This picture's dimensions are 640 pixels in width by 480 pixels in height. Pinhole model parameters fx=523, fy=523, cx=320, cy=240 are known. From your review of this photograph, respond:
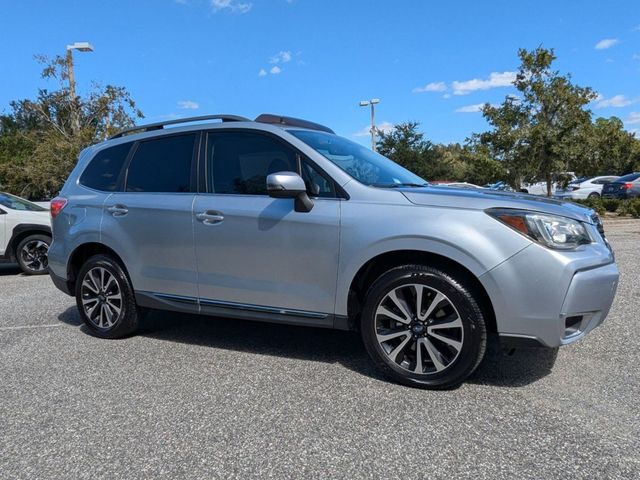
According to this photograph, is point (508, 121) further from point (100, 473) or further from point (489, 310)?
point (100, 473)

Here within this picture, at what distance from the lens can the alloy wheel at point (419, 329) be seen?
10.9 ft

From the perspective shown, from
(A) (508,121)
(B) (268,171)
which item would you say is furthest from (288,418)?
(A) (508,121)

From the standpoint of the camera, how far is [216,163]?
426cm

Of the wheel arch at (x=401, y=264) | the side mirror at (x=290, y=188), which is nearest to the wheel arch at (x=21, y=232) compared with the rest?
the side mirror at (x=290, y=188)

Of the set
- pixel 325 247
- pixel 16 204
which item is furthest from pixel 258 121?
pixel 16 204

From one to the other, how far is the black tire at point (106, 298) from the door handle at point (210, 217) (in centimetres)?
107

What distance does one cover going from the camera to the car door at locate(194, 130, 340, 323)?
3672 millimetres

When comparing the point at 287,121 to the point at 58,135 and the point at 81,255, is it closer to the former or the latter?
the point at 81,255

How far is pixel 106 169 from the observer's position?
495 cm

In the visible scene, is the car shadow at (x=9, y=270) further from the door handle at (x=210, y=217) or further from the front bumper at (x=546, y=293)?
the front bumper at (x=546, y=293)

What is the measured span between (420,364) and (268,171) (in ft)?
5.90

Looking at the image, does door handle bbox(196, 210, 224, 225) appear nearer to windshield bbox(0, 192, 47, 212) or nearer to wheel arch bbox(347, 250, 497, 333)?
wheel arch bbox(347, 250, 497, 333)

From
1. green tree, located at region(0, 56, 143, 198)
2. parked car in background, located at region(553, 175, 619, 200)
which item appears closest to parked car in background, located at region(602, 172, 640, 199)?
parked car in background, located at region(553, 175, 619, 200)

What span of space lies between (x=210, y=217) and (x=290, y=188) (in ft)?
2.87
